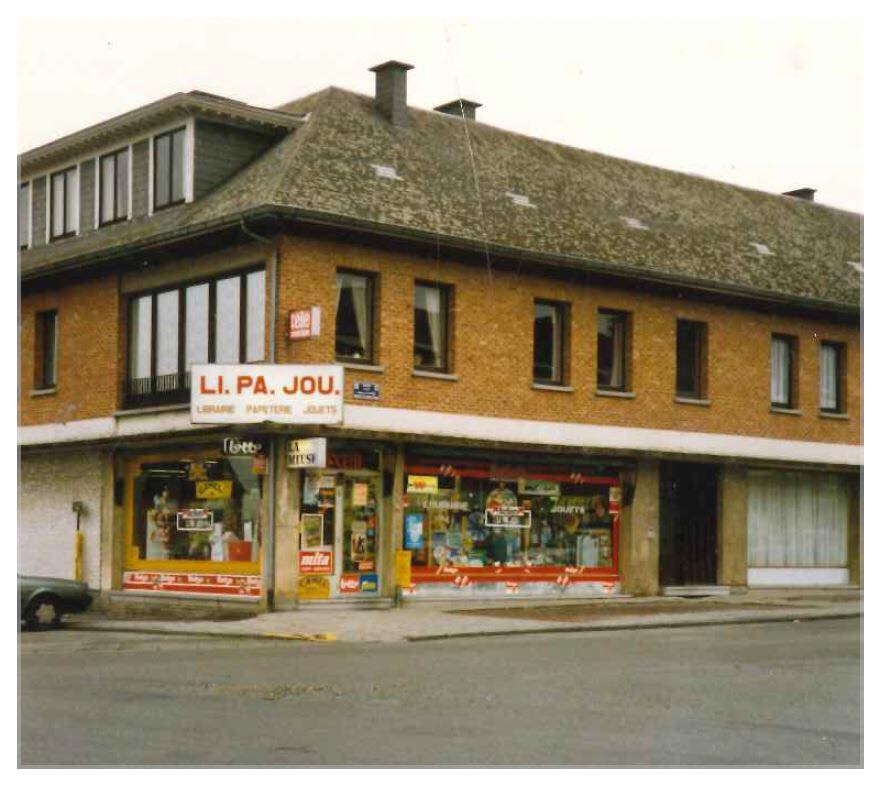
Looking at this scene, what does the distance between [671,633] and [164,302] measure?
11396mm

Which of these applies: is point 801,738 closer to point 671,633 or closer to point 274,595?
point 671,633

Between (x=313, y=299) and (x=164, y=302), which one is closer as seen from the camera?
(x=313, y=299)

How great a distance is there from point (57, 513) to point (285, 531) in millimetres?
7247

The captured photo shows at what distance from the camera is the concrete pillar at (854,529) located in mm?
34562

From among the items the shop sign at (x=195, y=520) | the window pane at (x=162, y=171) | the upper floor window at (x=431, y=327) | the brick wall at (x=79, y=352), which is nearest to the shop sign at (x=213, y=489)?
the shop sign at (x=195, y=520)

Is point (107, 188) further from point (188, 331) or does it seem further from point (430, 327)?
point (430, 327)

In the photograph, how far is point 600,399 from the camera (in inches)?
1163

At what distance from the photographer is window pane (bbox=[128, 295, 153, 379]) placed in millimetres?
28297

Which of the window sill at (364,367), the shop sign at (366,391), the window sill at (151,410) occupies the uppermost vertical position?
the window sill at (364,367)

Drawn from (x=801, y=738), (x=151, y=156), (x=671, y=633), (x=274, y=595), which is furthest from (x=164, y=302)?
(x=801, y=738)

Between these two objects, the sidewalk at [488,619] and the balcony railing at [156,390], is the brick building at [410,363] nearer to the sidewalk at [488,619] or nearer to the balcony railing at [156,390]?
the balcony railing at [156,390]

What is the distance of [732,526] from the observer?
31.9 metres

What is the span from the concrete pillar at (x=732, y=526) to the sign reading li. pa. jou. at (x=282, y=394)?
33.8 ft

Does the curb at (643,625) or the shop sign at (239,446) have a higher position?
the shop sign at (239,446)
